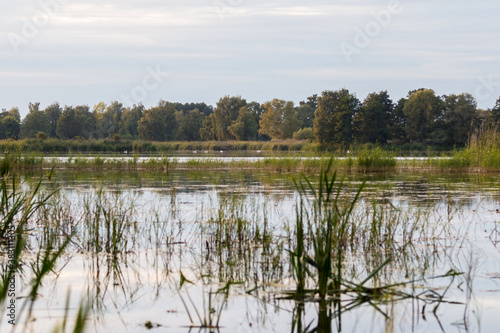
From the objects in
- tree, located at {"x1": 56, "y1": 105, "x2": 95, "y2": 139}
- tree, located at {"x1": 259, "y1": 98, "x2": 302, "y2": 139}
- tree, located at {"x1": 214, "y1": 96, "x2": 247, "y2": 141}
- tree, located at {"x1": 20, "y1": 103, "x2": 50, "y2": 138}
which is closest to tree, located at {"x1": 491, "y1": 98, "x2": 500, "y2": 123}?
tree, located at {"x1": 259, "y1": 98, "x2": 302, "y2": 139}

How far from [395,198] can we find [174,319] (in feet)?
29.4

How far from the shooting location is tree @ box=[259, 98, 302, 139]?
285 ft

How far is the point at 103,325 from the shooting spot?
430 cm

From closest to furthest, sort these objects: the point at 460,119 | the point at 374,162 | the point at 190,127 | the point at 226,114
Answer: the point at 374,162 → the point at 460,119 → the point at 226,114 → the point at 190,127

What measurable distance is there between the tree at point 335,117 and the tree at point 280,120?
21.7 metres

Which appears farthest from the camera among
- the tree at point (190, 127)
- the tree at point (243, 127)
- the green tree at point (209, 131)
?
the tree at point (190, 127)

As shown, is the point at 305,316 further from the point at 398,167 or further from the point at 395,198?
the point at 398,167

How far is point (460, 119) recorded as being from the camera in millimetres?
60562

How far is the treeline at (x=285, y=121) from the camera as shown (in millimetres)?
61281

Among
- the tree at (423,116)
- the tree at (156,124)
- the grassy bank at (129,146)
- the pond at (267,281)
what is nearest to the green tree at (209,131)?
the tree at (156,124)

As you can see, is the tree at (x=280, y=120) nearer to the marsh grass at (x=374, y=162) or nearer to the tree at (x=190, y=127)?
the tree at (x=190, y=127)

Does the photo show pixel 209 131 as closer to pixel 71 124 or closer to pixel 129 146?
pixel 71 124

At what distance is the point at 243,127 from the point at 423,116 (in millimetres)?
30848

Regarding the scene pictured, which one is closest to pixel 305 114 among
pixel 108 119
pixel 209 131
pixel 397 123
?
pixel 209 131
